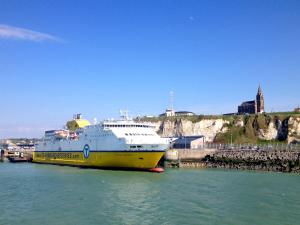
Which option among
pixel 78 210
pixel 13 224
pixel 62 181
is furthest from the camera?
pixel 62 181

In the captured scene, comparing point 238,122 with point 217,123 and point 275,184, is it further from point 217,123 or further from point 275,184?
point 275,184

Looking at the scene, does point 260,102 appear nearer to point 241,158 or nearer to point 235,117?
point 235,117

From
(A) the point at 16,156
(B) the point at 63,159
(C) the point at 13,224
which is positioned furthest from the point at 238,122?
(C) the point at 13,224

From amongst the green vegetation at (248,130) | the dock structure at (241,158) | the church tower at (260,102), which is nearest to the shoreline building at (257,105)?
the church tower at (260,102)

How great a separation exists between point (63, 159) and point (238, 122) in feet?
166

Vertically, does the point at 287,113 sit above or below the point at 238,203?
above

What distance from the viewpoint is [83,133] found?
61719 millimetres

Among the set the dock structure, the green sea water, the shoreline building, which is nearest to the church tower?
the shoreline building

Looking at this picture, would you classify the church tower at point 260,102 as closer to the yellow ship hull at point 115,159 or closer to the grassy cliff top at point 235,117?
the grassy cliff top at point 235,117

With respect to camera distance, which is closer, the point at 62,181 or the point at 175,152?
the point at 62,181

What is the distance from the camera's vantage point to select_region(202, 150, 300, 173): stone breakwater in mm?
52344

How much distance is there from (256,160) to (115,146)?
2133 cm

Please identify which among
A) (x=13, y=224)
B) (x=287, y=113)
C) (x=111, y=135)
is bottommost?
(x=13, y=224)

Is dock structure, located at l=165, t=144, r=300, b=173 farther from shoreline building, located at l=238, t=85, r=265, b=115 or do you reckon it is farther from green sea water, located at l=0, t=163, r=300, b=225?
shoreline building, located at l=238, t=85, r=265, b=115
